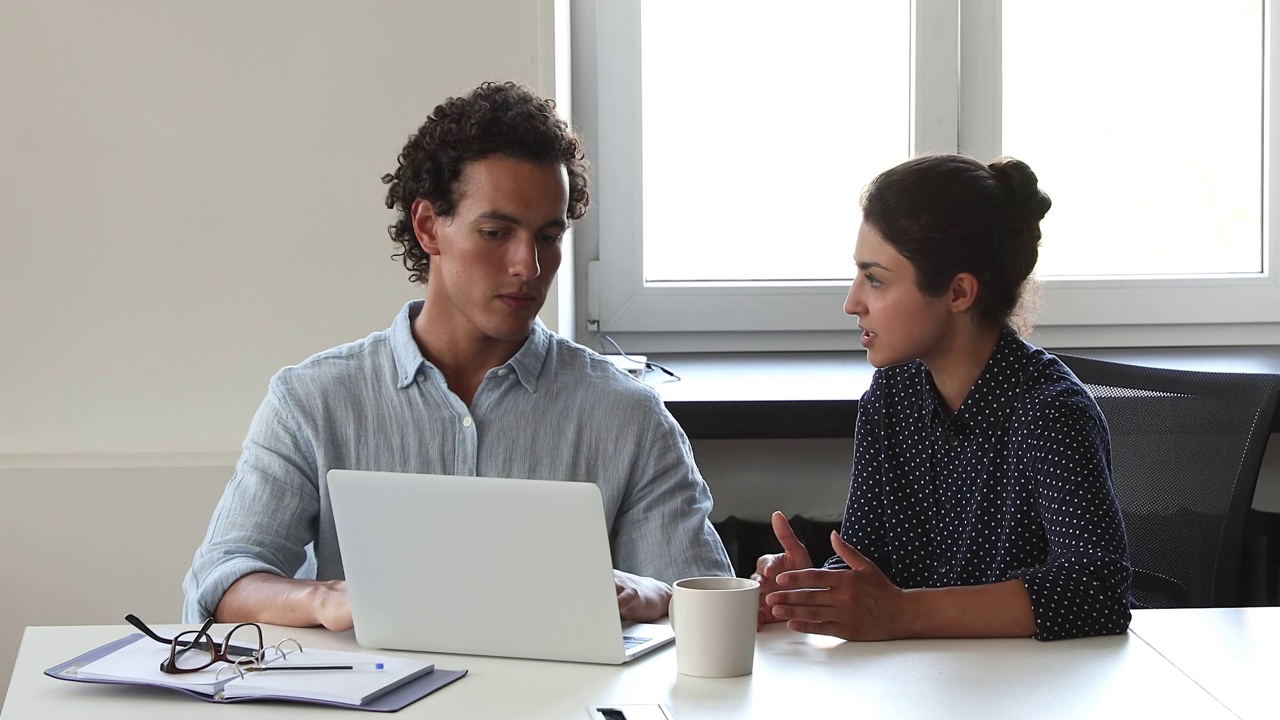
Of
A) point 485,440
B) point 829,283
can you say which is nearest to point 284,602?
point 485,440

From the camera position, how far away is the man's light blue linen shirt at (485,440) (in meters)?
1.52

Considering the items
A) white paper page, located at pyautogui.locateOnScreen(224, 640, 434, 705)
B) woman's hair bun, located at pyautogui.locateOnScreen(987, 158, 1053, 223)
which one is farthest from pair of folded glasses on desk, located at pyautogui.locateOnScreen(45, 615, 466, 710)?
woman's hair bun, located at pyautogui.locateOnScreen(987, 158, 1053, 223)

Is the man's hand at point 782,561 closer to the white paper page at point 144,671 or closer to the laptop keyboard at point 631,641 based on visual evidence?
the laptop keyboard at point 631,641

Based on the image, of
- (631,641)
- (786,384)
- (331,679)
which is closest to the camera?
(331,679)

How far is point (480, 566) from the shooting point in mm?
1086

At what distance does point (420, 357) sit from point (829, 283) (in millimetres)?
1232

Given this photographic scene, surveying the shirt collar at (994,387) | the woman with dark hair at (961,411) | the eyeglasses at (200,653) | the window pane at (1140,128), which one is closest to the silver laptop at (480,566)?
the eyeglasses at (200,653)

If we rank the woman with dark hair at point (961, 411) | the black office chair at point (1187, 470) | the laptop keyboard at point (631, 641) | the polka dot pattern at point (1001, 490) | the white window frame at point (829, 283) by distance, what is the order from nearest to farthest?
the laptop keyboard at point (631, 641), the polka dot pattern at point (1001, 490), the woman with dark hair at point (961, 411), the black office chair at point (1187, 470), the white window frame at point (829, 283)

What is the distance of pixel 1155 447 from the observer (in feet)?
5.58

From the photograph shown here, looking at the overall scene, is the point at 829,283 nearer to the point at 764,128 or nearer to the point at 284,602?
the point at 764,128

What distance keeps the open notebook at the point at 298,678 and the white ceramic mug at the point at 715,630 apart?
7.4 inches

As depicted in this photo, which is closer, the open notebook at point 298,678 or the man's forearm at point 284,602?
the open notebook at point 298,678

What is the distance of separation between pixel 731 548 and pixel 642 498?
2.64ft

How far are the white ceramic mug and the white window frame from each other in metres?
1.52
